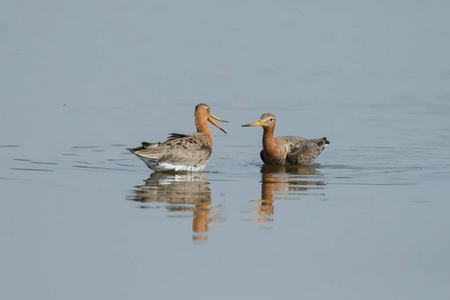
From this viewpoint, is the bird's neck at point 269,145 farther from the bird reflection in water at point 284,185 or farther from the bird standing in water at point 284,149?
the bird reflection in water at point 284,185

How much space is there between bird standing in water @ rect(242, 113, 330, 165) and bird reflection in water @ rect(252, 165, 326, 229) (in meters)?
0.17

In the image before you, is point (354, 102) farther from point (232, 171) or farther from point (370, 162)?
point (232, 171)

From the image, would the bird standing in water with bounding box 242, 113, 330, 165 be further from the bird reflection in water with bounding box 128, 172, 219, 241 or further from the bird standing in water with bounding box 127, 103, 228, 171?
the bird reflection in water with bounding box 128, 172, 219, 241

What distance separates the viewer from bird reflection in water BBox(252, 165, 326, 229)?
13445 millimetres

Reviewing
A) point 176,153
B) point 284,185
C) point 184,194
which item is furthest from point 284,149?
point 184,194

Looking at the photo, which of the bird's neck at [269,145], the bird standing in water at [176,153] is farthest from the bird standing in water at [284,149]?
the bird standing in water at [176,153]

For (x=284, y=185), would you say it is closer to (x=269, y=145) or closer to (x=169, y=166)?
(x=169, y=166)

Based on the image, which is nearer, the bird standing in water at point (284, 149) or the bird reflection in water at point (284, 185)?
the bird reflection in water at point (284, 185)

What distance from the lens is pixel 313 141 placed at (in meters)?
19.5

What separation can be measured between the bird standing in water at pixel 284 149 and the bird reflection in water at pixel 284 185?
0.17 meters

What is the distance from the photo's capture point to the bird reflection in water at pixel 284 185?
13.4 m

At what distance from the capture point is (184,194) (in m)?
14.5

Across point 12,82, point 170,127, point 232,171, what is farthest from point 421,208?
point 12,82

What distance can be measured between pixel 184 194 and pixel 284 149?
4.86m
